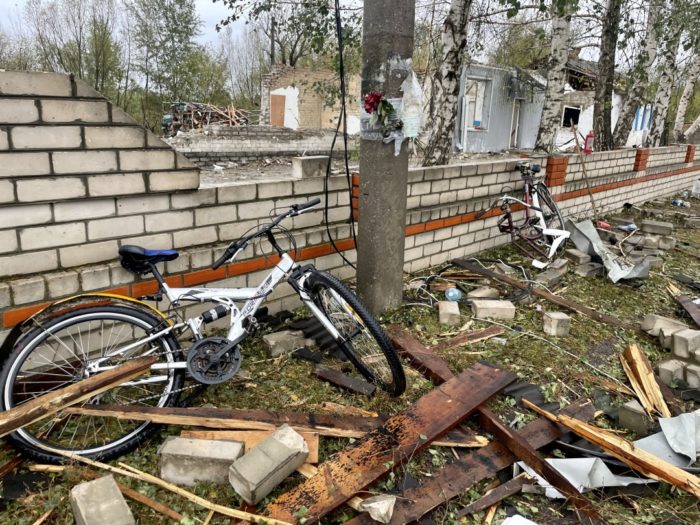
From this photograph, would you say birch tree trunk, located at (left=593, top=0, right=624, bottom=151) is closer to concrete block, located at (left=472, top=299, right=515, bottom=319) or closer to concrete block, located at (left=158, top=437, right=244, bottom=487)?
concrete block, located at (left=472, top=299, right=515, bottom=319)

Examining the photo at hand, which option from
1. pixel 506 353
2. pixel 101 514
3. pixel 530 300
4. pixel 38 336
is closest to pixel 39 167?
pixel 38 336

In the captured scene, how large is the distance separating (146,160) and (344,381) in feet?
6.17

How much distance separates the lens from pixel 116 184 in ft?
9.19

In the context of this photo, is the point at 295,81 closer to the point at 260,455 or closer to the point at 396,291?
the point at 396,291

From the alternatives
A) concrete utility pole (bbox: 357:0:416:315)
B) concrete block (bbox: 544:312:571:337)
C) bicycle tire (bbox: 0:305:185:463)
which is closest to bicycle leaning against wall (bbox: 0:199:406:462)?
bicycle tire (bbox: 0:305:185:463)

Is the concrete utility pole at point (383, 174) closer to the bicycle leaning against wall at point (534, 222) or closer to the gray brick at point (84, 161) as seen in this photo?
the gray brick at point (84, 161)

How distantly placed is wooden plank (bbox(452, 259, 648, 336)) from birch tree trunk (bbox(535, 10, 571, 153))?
11.7 feet

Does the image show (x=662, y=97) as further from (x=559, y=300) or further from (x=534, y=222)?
(x=559, y=300)

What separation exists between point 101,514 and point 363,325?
1.51 m

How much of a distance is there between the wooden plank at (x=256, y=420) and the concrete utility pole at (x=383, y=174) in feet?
4.76

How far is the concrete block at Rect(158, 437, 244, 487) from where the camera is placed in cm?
212

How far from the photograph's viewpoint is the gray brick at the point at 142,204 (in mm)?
2873

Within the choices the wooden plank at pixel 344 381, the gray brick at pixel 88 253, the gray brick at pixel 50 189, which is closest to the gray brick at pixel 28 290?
the gray brick at pixel 88 253

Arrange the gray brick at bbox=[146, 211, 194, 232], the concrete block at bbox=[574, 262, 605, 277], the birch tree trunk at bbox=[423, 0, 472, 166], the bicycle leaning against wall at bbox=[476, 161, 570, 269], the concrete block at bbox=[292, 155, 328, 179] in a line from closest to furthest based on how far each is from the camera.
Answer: the gray brick at bbox=[146, 211, 194, 232], the concrete block at bbox=[292, 155, 328, 179], the concrete block at bbox=[574, 262, 605, 277], the bicycle leaning against wall at bbox=[476, 161, 570, 269], the birch tree trunk at bbox=[423, 0, 472, 166]
